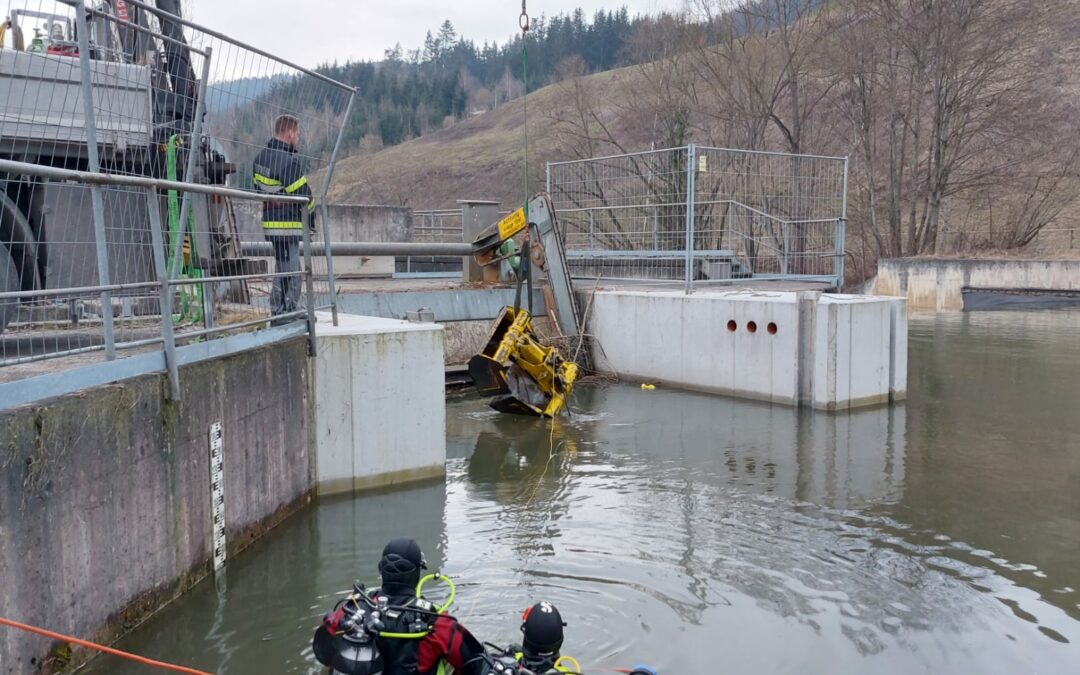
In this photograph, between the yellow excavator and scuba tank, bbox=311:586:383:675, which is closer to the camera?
scuba tank, bbox=311:586:383:675

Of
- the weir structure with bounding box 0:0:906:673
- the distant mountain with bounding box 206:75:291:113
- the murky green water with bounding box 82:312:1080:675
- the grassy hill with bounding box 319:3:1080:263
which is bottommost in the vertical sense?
the murky green water with bounding box 82:312:1080:675

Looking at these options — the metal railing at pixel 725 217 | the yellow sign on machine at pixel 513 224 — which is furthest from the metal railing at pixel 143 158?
the metal railing at pixel 725 217

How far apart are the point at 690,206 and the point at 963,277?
13405 millimetres

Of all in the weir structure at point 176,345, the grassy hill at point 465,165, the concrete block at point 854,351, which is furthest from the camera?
the grassy hill at point 465,165

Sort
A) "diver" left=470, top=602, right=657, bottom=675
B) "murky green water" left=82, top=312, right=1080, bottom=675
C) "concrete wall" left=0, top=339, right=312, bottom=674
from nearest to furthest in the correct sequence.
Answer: "diver" left=470, top=602, right=657, bottom=675
"concrete wall" left=0, top=339, right=312, bottom=674
"murky green water" left=82, top=312, right=1080, bottom=675

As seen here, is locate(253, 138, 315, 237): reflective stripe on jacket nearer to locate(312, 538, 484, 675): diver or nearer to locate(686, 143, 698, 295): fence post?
locate(312, 538, 484, 675): diver

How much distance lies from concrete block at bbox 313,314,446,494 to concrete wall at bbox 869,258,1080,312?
17866mm

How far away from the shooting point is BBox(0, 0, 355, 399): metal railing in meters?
6.02

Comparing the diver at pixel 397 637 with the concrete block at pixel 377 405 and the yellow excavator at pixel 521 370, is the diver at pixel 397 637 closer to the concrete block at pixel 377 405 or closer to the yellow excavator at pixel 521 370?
the concrete block at pixel 377 405

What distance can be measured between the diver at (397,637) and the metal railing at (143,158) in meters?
2.45

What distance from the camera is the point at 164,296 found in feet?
16.9

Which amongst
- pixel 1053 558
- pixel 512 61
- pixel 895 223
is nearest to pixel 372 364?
pixel 1053 558

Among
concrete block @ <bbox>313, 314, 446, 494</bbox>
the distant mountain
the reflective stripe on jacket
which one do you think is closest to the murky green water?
concrete block @ <bbox>313, 314, 446, 494</bbox>

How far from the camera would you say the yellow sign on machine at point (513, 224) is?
13.2m
